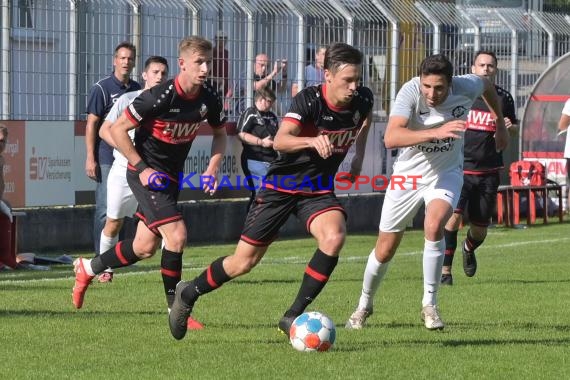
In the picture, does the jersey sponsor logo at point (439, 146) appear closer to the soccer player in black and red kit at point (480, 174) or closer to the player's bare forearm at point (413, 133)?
the player's bare forearm at point (413, 133)

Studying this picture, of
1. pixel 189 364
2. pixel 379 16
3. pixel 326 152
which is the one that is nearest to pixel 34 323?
pixel 189 364

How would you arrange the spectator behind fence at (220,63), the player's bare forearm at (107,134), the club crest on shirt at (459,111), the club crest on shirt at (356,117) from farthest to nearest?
the spectator behind fence at (220,63)
the player's bare forearm at (107,134)
the club crest on shirt at (459,111)
the club crest on shirt at (356,117)

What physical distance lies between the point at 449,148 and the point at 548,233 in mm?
10877

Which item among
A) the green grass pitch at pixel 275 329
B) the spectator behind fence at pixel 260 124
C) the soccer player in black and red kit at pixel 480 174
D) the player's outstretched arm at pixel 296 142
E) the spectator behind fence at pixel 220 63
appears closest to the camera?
the green grass pitch at pixel 275 329

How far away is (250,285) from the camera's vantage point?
13.1 m

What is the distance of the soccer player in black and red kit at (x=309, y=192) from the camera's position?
9070 mm

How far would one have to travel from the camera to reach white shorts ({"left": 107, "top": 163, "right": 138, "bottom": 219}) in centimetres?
1252

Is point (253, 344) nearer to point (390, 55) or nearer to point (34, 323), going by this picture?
point (34, 323)

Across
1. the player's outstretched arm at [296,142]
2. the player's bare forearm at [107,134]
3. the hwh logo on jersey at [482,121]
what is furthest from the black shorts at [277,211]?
the hwh logo on jersey at [482,121]

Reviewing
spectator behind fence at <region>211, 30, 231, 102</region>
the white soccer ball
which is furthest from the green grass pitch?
spectator behind fence at <region>211, 30, 231, 102</region>

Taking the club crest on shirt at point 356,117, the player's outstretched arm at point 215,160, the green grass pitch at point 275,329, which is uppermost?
the club crest on shirt at point 356,117

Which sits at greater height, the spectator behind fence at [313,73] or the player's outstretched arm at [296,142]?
the spectator behind fence at [313,73]

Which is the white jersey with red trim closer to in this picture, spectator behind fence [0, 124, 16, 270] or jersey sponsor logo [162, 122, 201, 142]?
jersey sponsor logo [162, 122, 201, 142]

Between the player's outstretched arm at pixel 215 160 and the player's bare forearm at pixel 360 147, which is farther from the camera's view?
the player's outstretched arm at pixel 215 160
